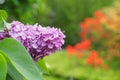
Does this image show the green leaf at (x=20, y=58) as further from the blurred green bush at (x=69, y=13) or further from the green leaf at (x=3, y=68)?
the blurred green bush at (x=69, y=13)

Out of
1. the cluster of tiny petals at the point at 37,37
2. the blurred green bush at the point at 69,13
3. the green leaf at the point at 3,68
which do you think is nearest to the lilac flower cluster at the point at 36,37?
the cluster of tiny petals at the point at 37,37

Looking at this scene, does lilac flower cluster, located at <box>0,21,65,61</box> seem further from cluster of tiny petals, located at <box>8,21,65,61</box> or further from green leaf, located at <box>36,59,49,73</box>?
green leaf, located at <box>36,59,49,73</box>

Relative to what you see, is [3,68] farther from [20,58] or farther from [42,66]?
[42,66]

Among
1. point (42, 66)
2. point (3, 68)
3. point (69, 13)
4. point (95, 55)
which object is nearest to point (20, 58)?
point (3, 68)

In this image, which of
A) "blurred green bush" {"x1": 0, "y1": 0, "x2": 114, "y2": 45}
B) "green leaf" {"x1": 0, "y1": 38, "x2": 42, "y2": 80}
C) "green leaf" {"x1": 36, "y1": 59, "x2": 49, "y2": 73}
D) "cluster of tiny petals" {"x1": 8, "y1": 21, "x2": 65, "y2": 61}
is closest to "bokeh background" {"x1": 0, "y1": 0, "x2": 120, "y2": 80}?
"blurred green bush" {"x1": 0, "y1": 0, "x2": 114, "y2": 45}

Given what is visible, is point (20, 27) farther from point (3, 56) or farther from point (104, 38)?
point (104, 38)

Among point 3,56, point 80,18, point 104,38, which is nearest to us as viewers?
point 3,56

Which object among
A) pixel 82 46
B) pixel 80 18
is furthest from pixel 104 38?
pixel 80 18
